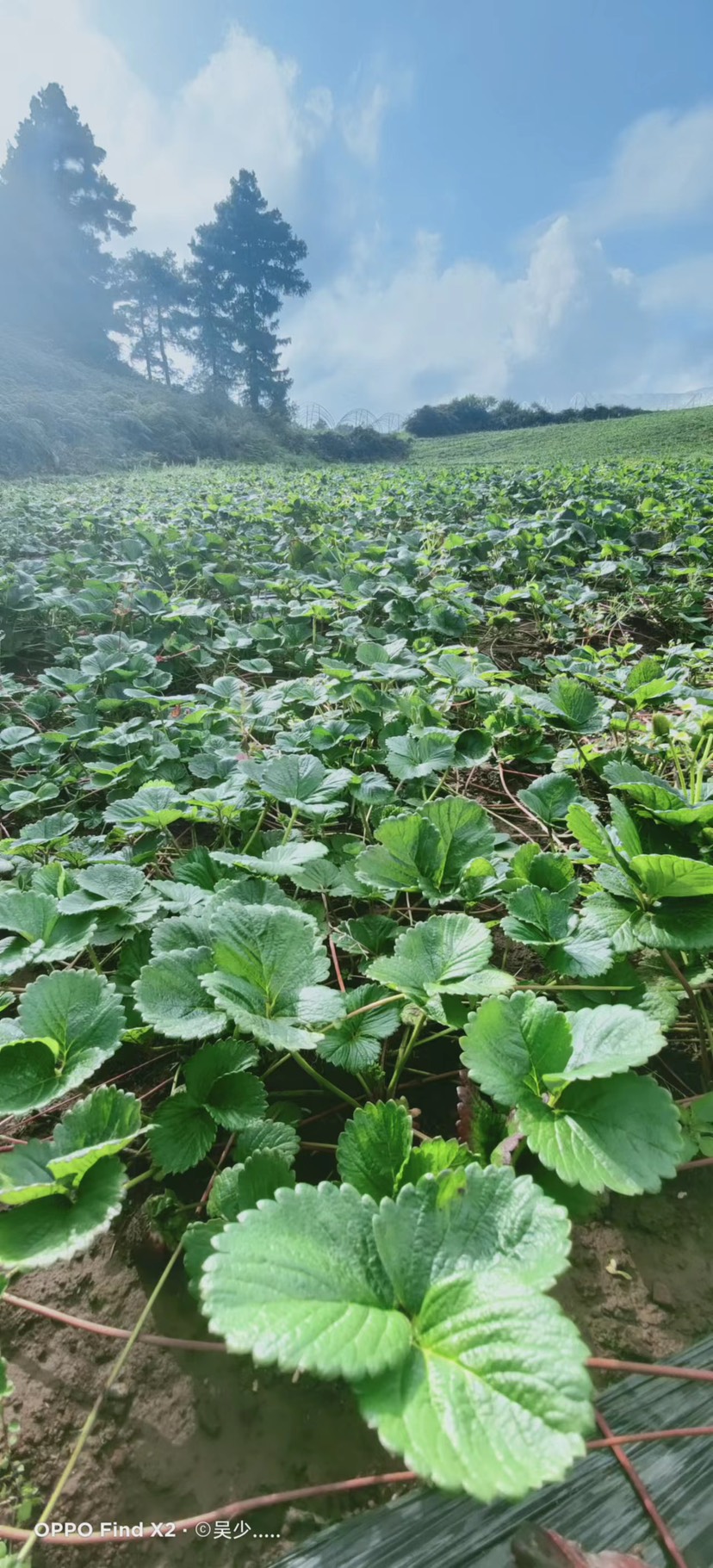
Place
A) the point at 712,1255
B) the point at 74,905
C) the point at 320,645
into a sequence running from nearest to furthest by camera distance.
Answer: the point at 712,1255
the point at 74,905
the point at 320,645

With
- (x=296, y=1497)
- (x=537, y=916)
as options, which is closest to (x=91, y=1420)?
(x=296, y=1497)

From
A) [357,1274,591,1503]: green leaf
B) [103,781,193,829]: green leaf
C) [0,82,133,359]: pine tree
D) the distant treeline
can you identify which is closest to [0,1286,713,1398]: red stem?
[357,1274,591,1503]: green leaf

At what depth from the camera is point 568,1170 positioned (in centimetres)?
56

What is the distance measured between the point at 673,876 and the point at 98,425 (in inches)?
553

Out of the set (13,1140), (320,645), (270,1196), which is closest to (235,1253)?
(270,1196)

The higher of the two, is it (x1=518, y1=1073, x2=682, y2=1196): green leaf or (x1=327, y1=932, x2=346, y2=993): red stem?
(x1=518, y1=1073, x2=682, y2=1196): green leaf

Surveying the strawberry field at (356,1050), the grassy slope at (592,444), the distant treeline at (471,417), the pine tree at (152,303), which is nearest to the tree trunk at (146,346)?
the pine tree at (152,303)

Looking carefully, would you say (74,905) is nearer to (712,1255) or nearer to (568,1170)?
(568,1170)

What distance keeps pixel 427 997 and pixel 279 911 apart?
188 millimetres

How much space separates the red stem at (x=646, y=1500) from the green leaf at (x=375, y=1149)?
244 mm

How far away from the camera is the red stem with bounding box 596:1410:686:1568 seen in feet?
1.64

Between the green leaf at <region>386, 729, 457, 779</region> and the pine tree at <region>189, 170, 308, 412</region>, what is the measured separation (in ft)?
94.0

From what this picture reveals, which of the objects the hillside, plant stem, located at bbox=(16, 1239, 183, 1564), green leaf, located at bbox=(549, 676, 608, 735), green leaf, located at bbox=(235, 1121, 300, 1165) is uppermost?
the hillside

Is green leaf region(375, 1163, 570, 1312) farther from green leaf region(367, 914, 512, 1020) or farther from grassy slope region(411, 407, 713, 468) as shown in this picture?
grassy slope region(411, 407, 713, 468)
